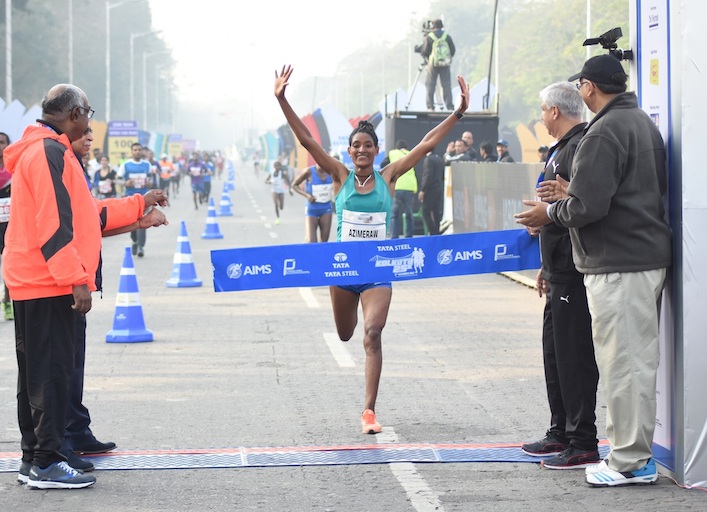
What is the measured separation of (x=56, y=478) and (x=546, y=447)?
260 centimetres

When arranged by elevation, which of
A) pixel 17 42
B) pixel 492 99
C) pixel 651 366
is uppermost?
pixel 17 42

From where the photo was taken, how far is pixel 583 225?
6293 millimetres

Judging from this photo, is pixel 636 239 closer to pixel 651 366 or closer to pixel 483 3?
pixel 651 366

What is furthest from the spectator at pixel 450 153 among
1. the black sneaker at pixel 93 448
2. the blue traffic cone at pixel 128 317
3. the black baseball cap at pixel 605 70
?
the black baseball cap at pixel 605 70

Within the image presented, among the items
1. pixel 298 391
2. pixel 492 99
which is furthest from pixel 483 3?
pixel 298 391

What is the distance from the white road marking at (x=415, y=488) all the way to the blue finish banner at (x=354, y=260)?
1.40 meters

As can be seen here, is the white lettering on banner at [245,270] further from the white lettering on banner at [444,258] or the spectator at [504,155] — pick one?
the spectator at [504,155]

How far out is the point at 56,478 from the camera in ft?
21.2

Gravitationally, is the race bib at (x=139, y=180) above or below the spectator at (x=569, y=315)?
above

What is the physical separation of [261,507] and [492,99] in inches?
1043

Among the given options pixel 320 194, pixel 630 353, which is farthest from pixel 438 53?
pixel 630 353

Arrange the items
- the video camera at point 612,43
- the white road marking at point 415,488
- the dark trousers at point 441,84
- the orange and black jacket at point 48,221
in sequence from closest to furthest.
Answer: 1. the white road marking at point 415,488
2. the orange and black jacket at point 48,221
3. the video camera at point 612,43
4. the dark trousers at point 441,84

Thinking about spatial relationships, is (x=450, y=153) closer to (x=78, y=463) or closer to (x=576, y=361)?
(x=576, y=361)

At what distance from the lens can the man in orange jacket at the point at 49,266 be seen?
6.32 metres
